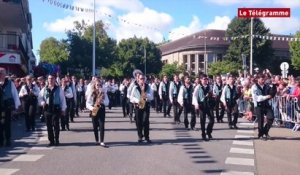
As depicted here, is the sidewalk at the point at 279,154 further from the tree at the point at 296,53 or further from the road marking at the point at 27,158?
the tree at the point at 296,53

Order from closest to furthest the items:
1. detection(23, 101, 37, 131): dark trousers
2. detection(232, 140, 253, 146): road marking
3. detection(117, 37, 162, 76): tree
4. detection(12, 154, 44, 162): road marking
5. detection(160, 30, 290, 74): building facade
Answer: detection(12, 154, 44, 162): road marking
detection(232, 140, 253, 146): road marking
detection(23, 101, 37, 131): dark trousers
detection(117, 37, 162, 76): tree
detection(160, 30, 290, 74): building facade

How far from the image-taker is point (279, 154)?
42.1 ft

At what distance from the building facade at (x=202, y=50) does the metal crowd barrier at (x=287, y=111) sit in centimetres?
7247

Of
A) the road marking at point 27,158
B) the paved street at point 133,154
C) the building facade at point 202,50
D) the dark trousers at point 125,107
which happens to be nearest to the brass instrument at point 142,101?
the paved street at point 133,154

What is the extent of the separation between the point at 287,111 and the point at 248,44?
58.0 meters

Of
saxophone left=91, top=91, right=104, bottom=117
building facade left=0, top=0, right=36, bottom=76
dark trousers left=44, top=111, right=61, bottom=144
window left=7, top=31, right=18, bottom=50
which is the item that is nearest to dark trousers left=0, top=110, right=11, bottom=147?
dark trousers left=44, top=111, right=61, bottom=144

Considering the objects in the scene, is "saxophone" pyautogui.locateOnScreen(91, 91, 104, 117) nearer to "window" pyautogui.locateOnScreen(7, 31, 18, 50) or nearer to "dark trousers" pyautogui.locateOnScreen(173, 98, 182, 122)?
"dark trousers" pyautogui.locateOnScreen(173, 98, 182, 122)

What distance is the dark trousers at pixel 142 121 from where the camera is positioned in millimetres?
14828

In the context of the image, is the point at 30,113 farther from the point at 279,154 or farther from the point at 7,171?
the point at 279,154

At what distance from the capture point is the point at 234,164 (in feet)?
37.2

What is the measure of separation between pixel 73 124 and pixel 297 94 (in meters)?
8.60

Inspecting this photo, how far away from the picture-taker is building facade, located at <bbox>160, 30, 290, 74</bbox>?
9794 centimetres

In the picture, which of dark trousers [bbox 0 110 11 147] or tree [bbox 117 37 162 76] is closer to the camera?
dark trousers [bbox 0 110 11 147]

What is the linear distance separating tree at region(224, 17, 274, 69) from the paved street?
59689 mm
